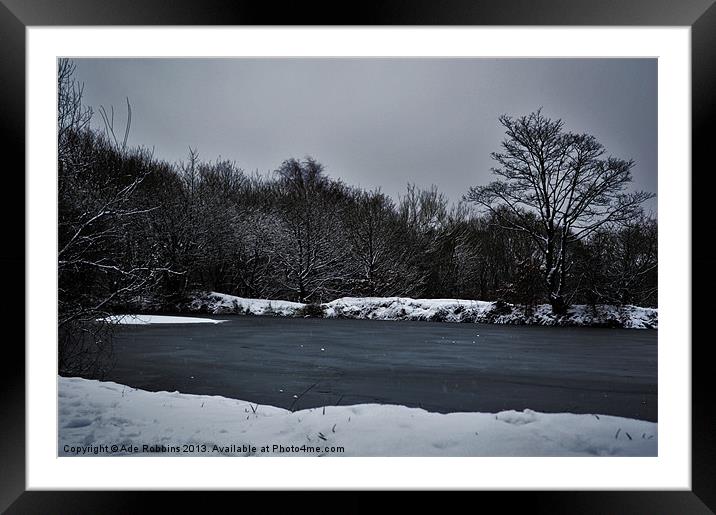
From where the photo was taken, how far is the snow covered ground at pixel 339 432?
278 centimetres

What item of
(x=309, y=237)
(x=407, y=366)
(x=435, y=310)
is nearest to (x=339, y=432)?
(x=407, y=366)

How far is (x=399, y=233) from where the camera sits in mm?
8672

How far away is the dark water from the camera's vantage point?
367 centimetres

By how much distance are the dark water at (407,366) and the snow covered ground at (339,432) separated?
0.48 metres

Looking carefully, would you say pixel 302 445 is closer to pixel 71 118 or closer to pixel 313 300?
pixel 71 118

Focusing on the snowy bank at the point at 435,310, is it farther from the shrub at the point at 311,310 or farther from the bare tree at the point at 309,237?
the bare tree at the point at 309,237

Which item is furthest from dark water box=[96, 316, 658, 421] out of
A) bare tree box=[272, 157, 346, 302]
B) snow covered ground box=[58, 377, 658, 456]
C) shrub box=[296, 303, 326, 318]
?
bare tree box=[272, 157, 346, 302]
